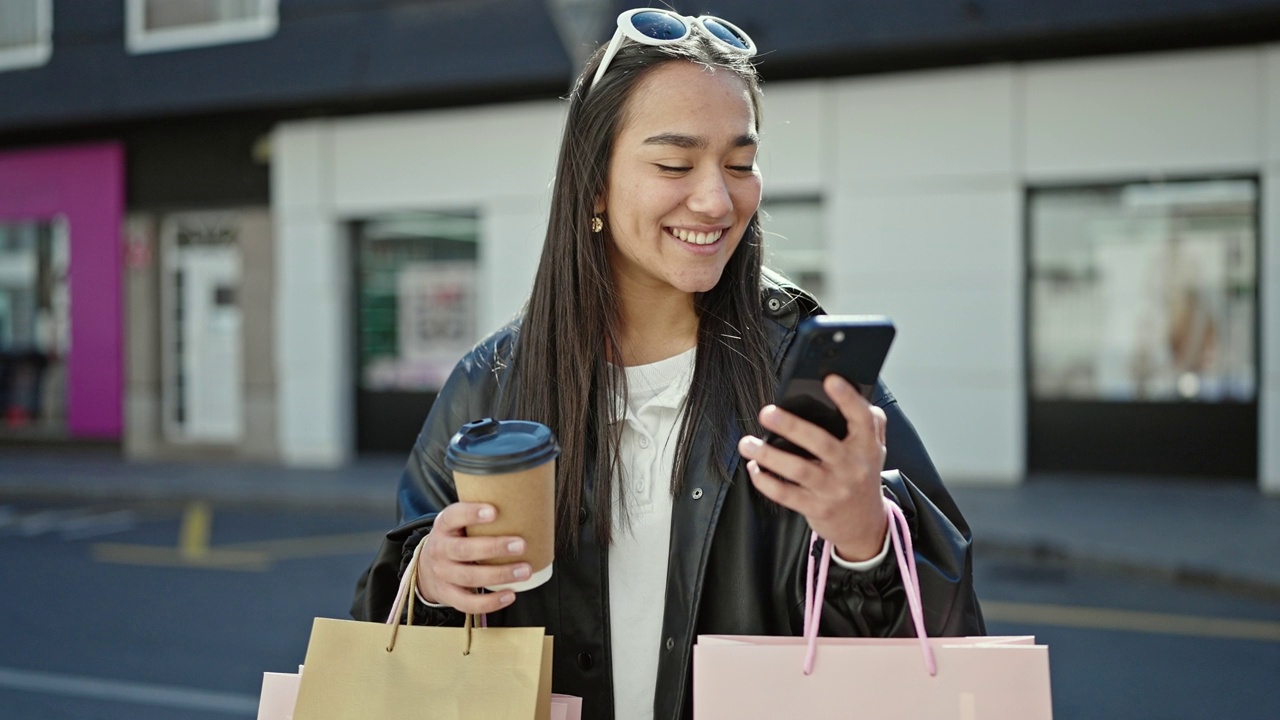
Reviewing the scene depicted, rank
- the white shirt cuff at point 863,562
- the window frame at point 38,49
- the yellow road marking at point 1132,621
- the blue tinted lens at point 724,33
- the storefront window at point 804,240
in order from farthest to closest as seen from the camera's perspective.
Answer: the window frame at point 38,49 → the storefront window at point 804,240 → the yellow road marking at point 1132,621 → the blue tinted lens at point 724,33 → the white shirt cuff at point 863,562

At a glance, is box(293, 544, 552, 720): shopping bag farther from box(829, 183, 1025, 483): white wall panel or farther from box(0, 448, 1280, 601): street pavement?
box(829, 183, 1025, 483): white wall panel

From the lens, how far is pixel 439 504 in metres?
2.03

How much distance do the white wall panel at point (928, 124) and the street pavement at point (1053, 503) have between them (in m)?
3.21

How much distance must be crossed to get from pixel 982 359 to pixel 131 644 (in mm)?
8279

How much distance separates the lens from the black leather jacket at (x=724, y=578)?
1705mm

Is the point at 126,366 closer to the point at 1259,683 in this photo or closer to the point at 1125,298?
the point at 1125,298

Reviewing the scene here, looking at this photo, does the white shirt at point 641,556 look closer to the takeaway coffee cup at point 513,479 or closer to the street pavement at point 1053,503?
the takeaway coffee cup at point 513,479

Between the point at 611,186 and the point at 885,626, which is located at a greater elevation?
the point at 611,186

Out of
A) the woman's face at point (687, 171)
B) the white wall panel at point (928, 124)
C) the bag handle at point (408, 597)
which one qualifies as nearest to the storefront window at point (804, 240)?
the white wall panel at point (928, 124)

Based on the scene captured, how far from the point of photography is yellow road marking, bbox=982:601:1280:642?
21.5 feet

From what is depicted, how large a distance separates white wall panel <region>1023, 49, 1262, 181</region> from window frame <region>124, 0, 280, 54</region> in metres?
8.76

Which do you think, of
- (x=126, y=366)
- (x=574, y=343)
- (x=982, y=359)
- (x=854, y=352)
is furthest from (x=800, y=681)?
(x=126, y=366)

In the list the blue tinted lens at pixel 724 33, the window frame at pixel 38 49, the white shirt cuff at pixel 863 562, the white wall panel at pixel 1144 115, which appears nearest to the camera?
the white shirt cuff at pixel 863 562

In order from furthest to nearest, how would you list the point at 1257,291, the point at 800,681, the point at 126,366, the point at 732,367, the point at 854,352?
the point at 126,366
the point at 1257,291
the point at 732,367
the point at 800,681
the point at 854,352
